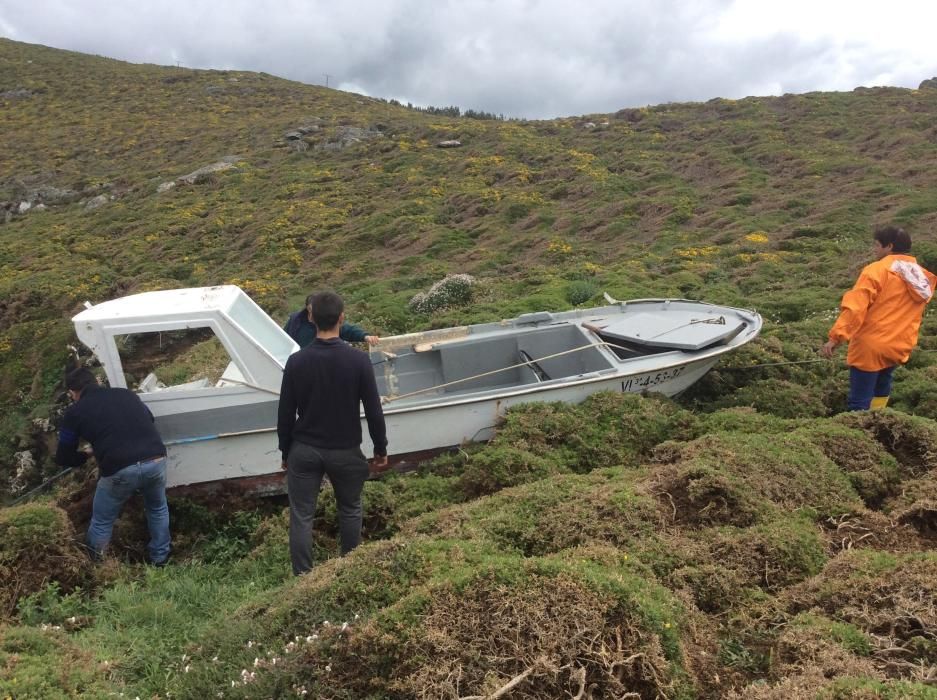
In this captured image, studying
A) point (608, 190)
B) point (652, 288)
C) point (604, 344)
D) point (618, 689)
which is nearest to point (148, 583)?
point (618, 689)

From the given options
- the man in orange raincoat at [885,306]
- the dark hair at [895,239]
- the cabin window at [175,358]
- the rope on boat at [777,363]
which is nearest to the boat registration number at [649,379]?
the rope on boat at [777,363]

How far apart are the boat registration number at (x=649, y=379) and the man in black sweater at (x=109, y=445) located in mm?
4957

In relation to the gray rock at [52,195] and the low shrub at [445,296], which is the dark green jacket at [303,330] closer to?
the low shrub at [445,296]

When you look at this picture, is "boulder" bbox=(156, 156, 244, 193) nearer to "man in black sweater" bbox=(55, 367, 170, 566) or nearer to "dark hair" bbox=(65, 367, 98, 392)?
"dark hair" bbox=(65, 367, 98, 392)

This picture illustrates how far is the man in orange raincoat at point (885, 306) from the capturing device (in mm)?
5770

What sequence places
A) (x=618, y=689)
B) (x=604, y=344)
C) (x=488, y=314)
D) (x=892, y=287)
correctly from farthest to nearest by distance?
(x=488, y=314), (x=604, y=344), (x=892, y=287), (x=618, y=689)

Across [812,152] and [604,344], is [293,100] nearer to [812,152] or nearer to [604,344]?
[812,152]

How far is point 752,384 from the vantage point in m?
7.94

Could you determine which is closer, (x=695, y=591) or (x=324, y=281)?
(x=695, y=591)

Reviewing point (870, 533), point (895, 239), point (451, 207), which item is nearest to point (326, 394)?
point (870, 533)

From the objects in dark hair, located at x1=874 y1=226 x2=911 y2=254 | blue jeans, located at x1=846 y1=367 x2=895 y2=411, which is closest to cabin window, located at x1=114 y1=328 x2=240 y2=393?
blue jeans, located at x1=846 y1=367 x2=895 y2=411

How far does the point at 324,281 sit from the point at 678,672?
16.1 metres

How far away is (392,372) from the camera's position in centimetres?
789

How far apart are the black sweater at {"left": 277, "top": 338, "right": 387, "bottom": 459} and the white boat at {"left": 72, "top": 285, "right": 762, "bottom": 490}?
1845 millimetres
